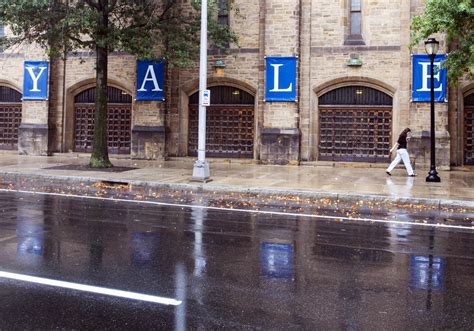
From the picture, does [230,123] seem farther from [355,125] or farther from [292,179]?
[292,179]

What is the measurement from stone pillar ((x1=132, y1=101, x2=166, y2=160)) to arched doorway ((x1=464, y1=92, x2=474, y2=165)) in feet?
42.3

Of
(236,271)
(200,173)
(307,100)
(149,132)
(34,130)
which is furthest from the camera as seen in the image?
(34,130)

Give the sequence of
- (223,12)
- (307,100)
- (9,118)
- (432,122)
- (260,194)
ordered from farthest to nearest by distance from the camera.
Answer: (9,118) < (223,12) < (307,100) < (432,122) < (260,194)

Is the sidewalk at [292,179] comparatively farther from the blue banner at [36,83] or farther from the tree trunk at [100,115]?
the blue banner at [36,83]

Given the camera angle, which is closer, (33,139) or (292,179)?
(292,179)

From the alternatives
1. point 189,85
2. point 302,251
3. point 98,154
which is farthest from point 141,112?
point 302,251

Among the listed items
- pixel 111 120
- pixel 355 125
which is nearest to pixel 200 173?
pixel 355 125

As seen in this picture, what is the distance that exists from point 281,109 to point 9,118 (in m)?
14.5

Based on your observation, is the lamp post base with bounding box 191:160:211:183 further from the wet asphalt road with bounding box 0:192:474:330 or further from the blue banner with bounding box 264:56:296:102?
the blue banner with bounding box 264:56:296:102

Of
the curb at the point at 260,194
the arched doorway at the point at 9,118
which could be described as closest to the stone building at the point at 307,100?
the arched doorway at the point at 9,118

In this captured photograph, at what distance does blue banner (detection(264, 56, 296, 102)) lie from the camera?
20844 mm

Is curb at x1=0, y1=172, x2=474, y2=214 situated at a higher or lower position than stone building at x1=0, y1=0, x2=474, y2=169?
lower

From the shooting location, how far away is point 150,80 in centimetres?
2236

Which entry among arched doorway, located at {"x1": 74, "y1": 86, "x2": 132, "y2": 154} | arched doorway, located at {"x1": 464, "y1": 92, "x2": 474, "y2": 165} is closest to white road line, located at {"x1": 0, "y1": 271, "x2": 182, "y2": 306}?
arched doorway, located at {"x1": 74, "y1": 86, "x2": 132, "y2": 154}
